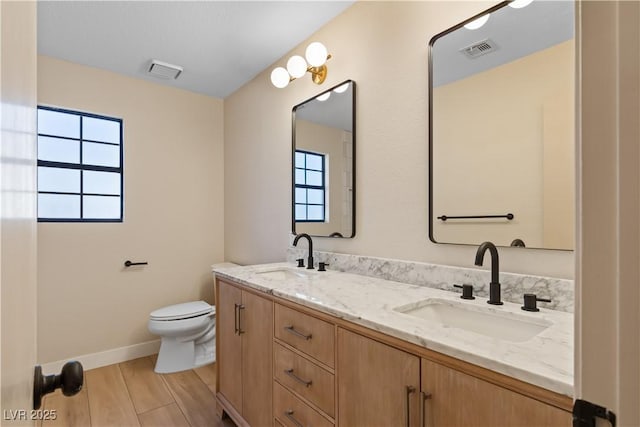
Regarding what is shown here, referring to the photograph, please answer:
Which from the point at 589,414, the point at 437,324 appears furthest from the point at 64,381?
the point at 437,324

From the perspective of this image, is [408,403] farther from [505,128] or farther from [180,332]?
[180,332]

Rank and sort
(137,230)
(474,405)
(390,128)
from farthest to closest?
(137,230) → (390,128) → (474,405)

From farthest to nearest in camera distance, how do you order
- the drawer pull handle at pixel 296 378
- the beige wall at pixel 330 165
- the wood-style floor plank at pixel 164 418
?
1. the beige wall at pixel 330 165
2. the wood-style floor plank at pixel 164 418
3. the drawer pull handle at pixel 296 378

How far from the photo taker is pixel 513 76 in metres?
1.29

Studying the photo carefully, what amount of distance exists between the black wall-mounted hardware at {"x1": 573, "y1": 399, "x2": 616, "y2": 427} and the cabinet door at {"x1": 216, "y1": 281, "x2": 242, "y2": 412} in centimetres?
158

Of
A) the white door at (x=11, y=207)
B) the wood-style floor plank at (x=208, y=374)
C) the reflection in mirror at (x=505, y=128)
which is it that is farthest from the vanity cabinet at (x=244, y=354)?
the white door at (x=11, y=207)

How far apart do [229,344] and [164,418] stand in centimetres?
67

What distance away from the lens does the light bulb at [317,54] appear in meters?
1.99

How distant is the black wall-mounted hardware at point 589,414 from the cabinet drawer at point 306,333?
836 millimetres

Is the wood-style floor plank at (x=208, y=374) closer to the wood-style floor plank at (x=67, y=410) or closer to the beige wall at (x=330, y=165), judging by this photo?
the wood-style floor plank at (x=67, y=410)

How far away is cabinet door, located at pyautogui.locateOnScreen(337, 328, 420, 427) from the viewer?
2.95ft

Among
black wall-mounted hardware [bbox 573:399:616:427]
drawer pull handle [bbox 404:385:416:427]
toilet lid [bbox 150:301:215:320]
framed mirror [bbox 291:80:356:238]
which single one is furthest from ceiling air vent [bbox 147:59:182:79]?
black wall-mounted hardware [bbox 573:399:616:427]

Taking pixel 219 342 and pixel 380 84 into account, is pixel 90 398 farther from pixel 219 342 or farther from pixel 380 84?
pixel 380 84

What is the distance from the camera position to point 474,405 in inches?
30.2
